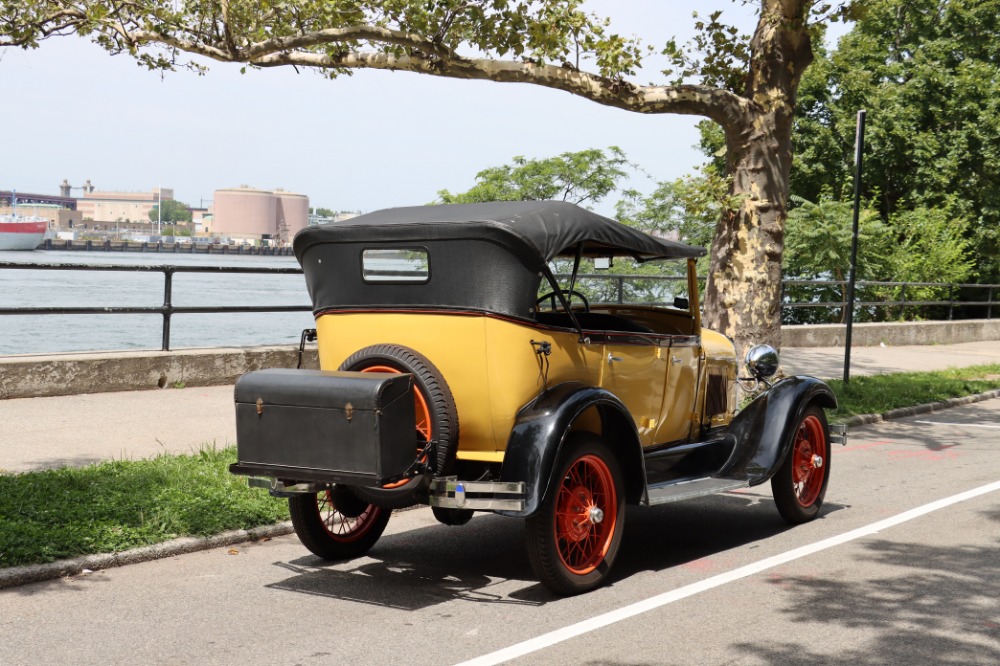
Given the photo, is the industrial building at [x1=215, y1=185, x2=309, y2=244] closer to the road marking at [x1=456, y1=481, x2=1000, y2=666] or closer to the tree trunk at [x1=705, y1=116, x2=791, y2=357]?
the tree trunk at [x1=705, y1=116, x2=791, y2=357]

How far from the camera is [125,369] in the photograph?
41.0ft

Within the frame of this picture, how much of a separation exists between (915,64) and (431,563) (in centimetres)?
2941

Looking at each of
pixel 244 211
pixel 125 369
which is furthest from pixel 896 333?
pixel 244 211

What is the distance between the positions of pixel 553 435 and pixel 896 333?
71.4 feet

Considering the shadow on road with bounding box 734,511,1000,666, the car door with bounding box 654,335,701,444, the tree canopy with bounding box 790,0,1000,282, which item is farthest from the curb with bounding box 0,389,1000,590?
the tree canopy with bounding box 790,0,1000,282

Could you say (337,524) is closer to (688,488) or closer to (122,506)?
(122,506)

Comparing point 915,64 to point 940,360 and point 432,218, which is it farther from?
point 432,218

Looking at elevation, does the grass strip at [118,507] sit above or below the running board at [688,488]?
below

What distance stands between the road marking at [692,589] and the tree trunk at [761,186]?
15.8 ft

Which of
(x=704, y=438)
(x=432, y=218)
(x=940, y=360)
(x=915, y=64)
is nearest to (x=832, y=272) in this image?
(x=940, y=360)

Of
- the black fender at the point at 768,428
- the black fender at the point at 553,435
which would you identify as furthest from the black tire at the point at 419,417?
the black fender at the point at 768,428

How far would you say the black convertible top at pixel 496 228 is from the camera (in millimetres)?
6199

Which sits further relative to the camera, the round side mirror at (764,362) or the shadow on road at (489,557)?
the round side mirror at (764,362)

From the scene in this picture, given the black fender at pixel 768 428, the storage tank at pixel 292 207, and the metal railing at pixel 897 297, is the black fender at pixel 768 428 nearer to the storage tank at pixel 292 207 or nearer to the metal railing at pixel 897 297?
the metal railing at pixel 897 297
